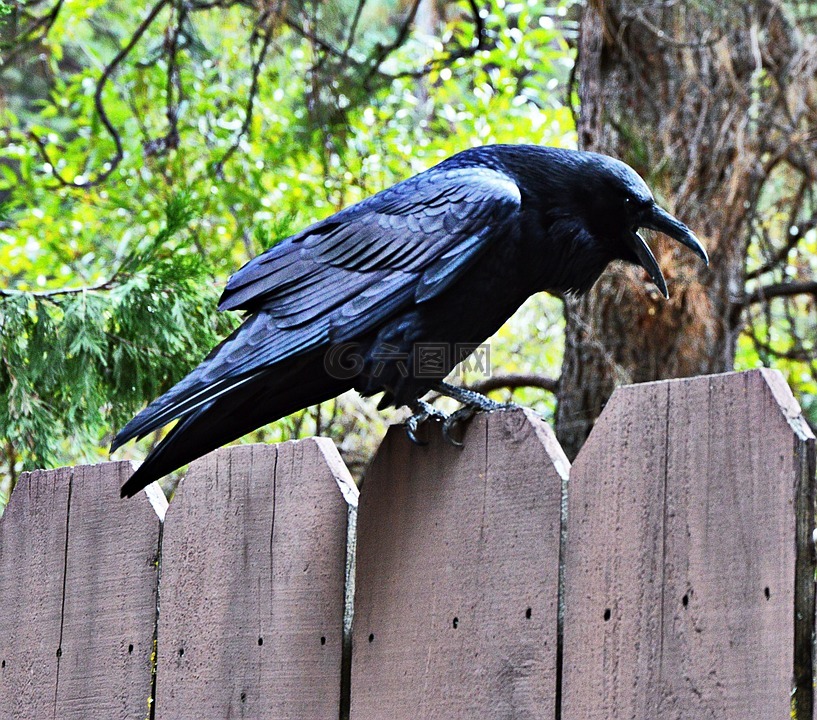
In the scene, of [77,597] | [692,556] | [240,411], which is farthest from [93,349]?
[692,556]

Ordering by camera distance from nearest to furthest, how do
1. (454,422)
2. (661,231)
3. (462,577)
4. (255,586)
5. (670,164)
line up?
(462,577) < (454,422) < (255,586) < (661,231) < (670,164)

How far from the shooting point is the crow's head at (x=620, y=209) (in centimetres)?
219

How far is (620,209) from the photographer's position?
2234 mm

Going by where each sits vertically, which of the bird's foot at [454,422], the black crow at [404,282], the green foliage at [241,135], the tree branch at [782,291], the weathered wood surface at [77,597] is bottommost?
the weathered wood surface at [77,597]

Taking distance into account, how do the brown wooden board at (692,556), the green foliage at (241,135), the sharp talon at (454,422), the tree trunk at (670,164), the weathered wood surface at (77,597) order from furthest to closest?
the green foliage at (241,135) < the tree trunk at (670,164) < the weathered wood surface at (77,597) < the sharp talon at (454,422) < the brown wooden board at (692,556)

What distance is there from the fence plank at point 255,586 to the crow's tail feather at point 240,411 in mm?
73

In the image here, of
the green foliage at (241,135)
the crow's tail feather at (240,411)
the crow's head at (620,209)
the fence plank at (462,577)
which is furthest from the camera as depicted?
the green foliage at (241,135)

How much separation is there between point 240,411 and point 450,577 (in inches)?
21.3

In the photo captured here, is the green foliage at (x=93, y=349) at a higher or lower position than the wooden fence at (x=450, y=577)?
higher

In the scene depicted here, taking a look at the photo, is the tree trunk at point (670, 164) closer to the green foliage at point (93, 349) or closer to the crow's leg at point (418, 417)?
the green foliage at point (93, 349)

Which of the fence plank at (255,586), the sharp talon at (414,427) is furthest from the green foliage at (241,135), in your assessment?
the sharp talon at (414,427)

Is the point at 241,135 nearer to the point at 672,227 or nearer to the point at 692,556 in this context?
the point at 672,227

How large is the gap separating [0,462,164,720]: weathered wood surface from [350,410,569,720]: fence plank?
528 mm

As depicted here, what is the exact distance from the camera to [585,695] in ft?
4.84
